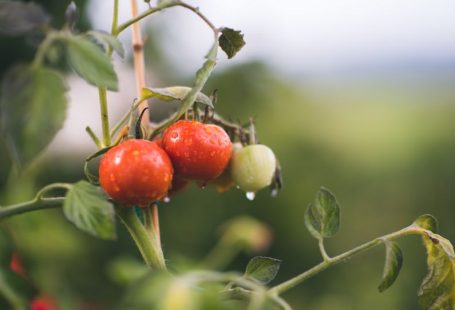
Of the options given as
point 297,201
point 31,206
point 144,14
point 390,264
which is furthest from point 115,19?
point 297,201

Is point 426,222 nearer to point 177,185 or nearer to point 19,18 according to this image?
point 177,185

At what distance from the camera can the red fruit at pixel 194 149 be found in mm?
475

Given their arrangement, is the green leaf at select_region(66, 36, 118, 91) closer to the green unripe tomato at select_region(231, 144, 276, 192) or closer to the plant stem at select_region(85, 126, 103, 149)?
the plant stem at select_region(85, 126, 103, 149)

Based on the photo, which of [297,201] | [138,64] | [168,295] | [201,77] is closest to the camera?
[168,295]

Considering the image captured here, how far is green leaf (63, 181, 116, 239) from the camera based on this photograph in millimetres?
376

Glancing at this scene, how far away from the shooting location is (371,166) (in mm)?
3076

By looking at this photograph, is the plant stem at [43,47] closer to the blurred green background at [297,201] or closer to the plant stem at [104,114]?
the plant stem at [104,114]

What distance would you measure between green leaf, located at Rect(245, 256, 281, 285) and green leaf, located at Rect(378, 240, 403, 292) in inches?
3.1

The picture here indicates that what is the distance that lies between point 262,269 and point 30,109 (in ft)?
0.69

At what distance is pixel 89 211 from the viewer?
0.39 m

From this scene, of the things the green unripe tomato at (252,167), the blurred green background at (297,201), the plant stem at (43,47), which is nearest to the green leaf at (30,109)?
the plant stem at (43,47)

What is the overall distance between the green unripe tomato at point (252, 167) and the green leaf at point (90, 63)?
187mm

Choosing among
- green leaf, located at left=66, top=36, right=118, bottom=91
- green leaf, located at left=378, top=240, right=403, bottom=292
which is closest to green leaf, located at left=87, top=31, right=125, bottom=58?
green leaf, located at left=66, top=36, right=118, bottom=91

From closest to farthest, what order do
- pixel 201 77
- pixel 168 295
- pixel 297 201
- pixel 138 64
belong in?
1. pixel 168 295
2. pixel 201 77
3. pixel 138 64
4. pixel 297 201
